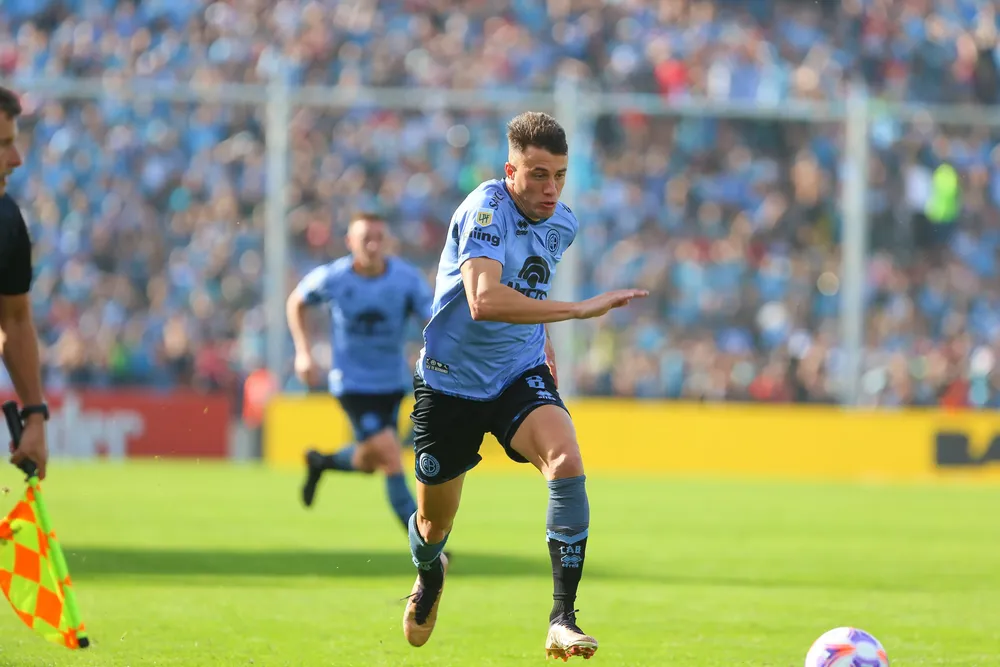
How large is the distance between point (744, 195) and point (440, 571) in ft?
56.9

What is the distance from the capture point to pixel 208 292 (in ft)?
75.3

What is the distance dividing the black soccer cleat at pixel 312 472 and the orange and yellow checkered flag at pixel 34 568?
570 cm

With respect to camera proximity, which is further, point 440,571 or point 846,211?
point 846,211

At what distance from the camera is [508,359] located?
7059 millimetres

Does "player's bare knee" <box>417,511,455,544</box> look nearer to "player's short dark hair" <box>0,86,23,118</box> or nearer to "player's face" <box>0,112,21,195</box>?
"player's face" <box>0,112,21,195</box>

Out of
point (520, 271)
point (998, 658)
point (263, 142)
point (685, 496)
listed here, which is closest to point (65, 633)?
point (520, 271)

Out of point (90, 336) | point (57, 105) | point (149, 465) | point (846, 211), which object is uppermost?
point (57, 105)

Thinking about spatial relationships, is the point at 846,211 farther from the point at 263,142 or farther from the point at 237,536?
the point at 237,536

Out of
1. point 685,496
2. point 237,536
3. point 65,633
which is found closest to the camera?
point 65,633

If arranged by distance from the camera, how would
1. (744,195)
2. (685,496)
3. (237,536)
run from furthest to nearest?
→ (744,195) < (685,496) < (237,536)

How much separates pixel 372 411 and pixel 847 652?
6.12 meters

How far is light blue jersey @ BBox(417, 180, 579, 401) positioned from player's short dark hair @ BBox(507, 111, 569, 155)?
0.27m

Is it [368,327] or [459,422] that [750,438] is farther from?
[459,422]

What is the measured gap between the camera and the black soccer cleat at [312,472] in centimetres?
1244
